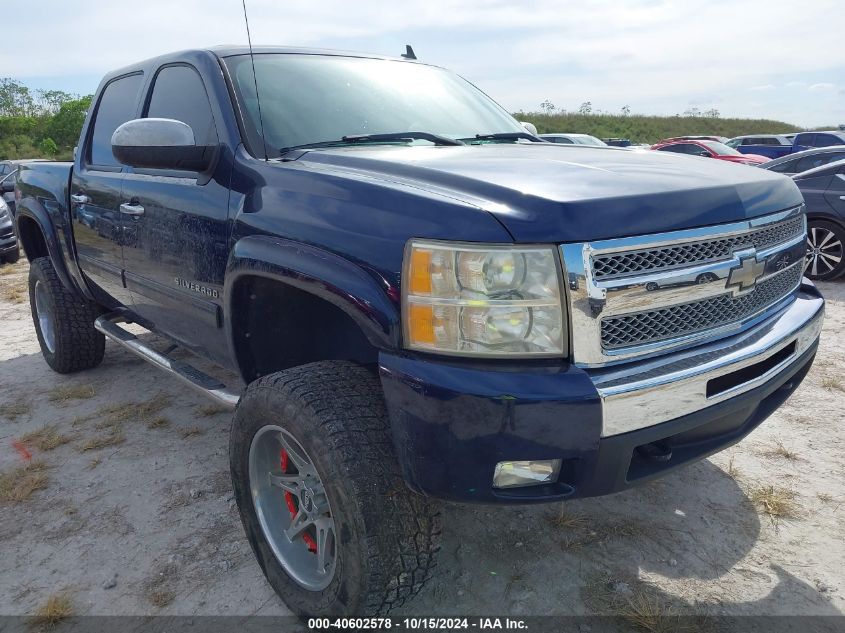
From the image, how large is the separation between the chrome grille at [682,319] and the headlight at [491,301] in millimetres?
171

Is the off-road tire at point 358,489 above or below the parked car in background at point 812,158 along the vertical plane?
below

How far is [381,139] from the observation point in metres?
2.70

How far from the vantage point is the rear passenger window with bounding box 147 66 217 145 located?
9.32 ft

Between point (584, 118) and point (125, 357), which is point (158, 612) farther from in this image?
point (584, 118)

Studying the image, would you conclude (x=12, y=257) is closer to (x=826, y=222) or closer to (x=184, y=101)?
(x=184, y=101)

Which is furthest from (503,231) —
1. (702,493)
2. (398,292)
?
(702,493)

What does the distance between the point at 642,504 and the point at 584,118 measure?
199 feet

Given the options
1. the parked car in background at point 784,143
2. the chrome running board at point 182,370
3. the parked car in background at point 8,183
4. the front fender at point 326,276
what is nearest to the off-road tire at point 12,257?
the parked car in background at point 8,183

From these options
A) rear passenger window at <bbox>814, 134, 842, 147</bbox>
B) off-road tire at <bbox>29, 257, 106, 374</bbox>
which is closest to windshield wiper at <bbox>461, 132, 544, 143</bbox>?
off-road tire at <bbox>29, 257, 106, 374</bbox>

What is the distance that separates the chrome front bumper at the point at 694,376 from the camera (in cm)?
173

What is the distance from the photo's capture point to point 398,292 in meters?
1.79

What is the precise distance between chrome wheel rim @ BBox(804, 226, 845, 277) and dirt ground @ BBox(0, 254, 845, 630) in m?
3.84

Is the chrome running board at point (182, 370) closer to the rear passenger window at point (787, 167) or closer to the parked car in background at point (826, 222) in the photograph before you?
the parked car in background at point (826, 222)

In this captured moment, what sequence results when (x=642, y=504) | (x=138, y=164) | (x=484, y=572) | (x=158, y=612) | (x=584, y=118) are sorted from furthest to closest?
(x=584, y=118) → (x=642, y=504) → (x=138, y=164) → (x=484, y=572) → (x=158, y=612)
